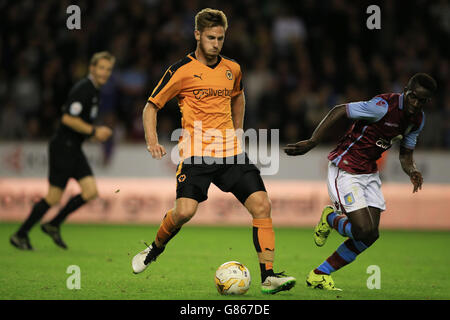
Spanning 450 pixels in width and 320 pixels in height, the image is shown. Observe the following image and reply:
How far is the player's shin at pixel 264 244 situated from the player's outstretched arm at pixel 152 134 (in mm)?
971

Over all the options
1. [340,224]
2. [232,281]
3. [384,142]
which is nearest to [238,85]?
[384,142]

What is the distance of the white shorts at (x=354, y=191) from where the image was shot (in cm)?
634

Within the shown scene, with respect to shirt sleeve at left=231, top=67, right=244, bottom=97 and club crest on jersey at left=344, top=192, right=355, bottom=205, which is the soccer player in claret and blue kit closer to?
club crest on jersey at left=344, top=192, right=355, bottom=205

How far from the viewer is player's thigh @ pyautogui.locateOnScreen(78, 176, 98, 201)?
905 cm

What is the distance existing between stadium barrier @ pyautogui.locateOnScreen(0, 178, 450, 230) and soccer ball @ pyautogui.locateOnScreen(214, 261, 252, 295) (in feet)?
22.7

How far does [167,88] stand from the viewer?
6.09 m

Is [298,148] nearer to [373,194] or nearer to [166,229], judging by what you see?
[373,194]

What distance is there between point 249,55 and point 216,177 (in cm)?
877

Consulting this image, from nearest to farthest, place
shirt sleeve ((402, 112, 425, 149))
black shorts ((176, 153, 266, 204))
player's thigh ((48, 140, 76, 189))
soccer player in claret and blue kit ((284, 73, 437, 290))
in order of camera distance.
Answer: black shorts ((176, 153, 266, 204)) → soccer player in claret and blue kit ((284, 73, 437, 290)) → shirt sleeve ((402, 112, 425, 149)) → player's thigh ((48, 140, 76, 189))

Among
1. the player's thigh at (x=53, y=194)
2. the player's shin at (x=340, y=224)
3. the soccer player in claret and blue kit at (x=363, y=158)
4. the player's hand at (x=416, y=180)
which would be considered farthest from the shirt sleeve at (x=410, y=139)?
the player's thigh at (x=53, y=194)

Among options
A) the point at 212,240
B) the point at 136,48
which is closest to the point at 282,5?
the point at 136,48

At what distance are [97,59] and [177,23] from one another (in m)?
6.54

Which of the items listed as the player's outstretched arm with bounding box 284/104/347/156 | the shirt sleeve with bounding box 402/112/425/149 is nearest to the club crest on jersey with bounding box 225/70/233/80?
the player's outstretched arm with bounding box 284/104/347/156

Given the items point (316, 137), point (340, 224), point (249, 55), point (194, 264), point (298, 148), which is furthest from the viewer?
point (249, 55)
